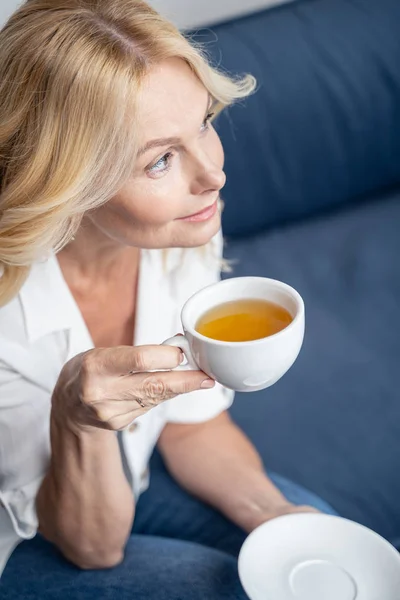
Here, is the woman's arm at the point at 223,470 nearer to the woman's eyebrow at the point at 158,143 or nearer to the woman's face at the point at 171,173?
the woman's face at the point at 171,173

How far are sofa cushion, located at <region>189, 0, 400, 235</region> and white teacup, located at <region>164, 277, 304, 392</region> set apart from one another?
3.05ft

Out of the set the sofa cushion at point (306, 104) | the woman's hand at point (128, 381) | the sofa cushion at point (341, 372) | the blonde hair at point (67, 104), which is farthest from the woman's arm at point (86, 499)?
the sofa cushion at point (306, 104)

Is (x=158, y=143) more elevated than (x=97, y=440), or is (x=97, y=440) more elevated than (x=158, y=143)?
(x=158, y=143)

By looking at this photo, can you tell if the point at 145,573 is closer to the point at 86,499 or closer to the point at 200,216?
the point at 86,499

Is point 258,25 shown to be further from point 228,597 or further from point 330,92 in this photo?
point 228,597

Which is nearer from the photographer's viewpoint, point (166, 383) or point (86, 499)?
point (166, 383)

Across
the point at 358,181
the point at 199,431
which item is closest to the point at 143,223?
the point at 199,431

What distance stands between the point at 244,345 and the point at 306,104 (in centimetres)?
122

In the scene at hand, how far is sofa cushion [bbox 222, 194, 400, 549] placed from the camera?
5.01 ft

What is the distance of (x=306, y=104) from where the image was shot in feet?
6.35

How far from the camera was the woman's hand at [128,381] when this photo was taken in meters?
0.89

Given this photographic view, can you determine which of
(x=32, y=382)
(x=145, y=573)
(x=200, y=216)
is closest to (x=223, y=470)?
(x=145, y=573)

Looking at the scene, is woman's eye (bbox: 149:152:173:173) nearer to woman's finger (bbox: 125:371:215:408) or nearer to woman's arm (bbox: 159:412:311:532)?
woman's finger (bbox: 125:371:215:408)

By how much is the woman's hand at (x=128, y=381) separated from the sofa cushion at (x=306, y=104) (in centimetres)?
102
